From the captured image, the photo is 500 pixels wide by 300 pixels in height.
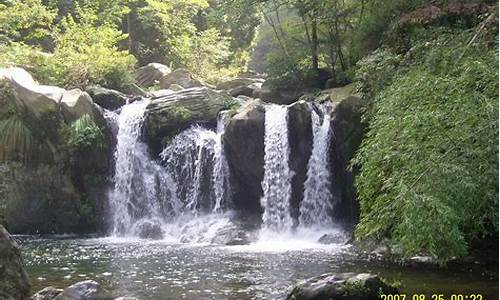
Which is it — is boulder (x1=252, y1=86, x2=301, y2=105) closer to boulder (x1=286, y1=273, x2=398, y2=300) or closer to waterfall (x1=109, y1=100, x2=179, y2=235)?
waterfall (x1=109, y1=100, x2=179, y2=235)

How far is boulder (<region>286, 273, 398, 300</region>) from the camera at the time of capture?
750cm

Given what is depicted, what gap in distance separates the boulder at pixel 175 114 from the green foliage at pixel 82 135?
152 cm

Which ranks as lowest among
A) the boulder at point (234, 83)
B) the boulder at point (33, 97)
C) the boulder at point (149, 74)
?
the boulder at point (33, 97)

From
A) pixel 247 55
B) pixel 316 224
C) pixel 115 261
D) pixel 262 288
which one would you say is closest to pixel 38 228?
pixel 115 261

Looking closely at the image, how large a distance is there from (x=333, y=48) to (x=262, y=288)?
11.3 metres

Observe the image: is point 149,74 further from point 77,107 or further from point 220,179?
point 220,179

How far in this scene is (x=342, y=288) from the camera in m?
7.54

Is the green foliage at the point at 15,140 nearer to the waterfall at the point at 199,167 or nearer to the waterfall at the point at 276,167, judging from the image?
the waterfall at the point at 199,167

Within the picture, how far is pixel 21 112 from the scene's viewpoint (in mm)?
17016

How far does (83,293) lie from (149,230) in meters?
8.45

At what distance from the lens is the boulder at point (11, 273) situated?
23.0ft

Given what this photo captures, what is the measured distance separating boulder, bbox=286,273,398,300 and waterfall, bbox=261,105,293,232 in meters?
7.82

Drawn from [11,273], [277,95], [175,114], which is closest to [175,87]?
[175,114]

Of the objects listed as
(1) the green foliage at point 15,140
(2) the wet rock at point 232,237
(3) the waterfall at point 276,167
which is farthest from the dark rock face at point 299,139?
(1) the green foliage at point 15,140
